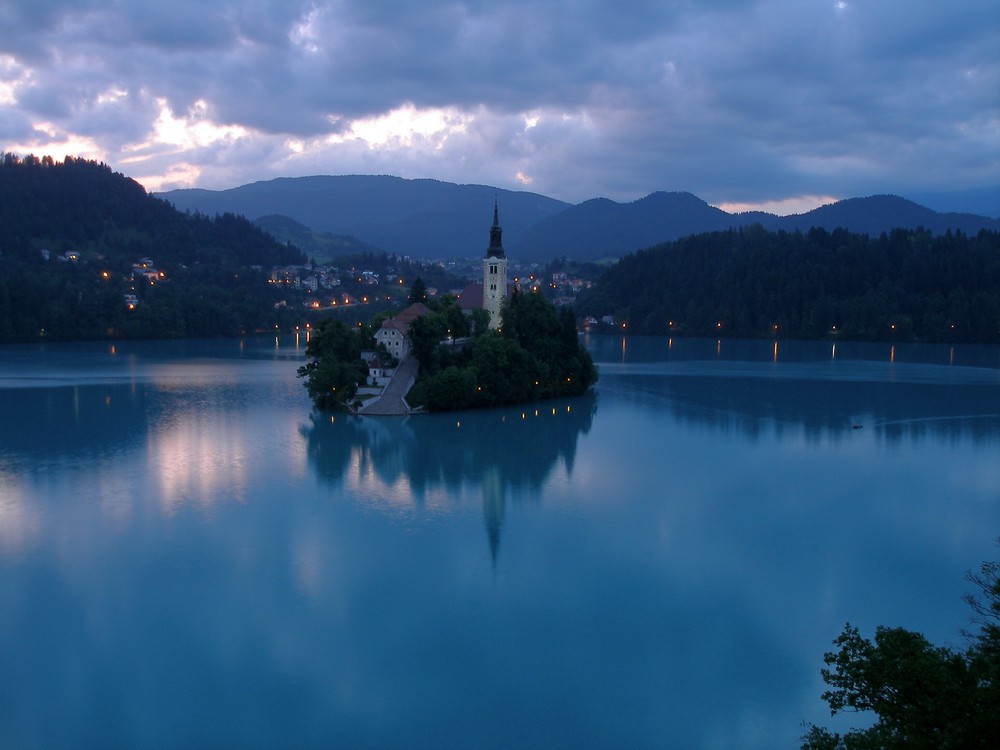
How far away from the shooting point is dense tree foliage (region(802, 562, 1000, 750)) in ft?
14.4

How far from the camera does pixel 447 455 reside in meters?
18.9

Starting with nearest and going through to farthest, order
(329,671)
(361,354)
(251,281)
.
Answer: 1. (329,671)
2. (361,354)
3. (251,281)

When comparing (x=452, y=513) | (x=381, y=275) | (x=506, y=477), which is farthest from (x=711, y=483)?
(x=381, y=275)

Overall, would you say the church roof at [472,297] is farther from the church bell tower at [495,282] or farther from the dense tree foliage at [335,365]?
the dense tree foliage at [335,365]

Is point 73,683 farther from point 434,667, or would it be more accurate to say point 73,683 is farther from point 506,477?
point 506,477

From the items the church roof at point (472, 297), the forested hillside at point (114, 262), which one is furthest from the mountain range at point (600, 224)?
the church roof at point (472, 297)

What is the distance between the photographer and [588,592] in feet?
35.2

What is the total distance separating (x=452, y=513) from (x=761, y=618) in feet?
19.8

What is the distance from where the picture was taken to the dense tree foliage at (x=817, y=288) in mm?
56531

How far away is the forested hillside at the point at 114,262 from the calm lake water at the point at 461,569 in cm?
3064

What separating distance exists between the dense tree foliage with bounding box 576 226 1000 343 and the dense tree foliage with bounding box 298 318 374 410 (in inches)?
1622

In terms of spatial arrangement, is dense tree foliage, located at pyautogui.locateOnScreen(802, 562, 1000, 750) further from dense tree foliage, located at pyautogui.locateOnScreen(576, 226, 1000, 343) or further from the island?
dense tree foliage, located at pyautogui.locateOnScreen(576, 226, 1000, 343)

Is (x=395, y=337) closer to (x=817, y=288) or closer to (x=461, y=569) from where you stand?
(x=461, y=569)

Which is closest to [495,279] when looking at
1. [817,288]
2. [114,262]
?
[817,288]
